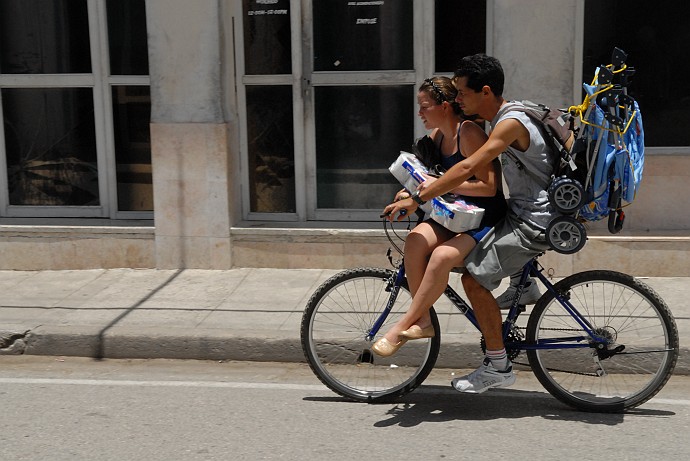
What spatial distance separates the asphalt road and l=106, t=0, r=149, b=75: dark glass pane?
3.46 meters

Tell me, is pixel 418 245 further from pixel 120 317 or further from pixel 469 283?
pixel 120 317

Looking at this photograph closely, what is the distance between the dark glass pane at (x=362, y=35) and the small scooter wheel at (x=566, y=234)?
380cm

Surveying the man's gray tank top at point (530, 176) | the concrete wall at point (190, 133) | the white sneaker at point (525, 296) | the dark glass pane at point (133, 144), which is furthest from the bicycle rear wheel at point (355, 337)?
the dark glass pane at point (133, 144)

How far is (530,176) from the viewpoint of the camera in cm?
533

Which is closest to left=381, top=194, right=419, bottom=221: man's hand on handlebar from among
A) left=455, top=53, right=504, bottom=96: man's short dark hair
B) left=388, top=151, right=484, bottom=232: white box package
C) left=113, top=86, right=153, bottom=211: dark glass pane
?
left=388, top=151, right=484, bottom=232: white box package

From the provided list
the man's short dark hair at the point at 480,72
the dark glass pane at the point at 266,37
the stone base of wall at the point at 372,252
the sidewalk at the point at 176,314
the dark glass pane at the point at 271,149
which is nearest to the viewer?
the man's short dark hair at the point at 480,72

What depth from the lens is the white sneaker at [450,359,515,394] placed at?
543 cm

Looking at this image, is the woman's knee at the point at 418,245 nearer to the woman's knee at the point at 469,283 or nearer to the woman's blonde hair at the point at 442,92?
the woman's knee at the point at 469,283

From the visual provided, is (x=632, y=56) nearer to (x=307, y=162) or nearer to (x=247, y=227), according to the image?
(x=307, y=162)

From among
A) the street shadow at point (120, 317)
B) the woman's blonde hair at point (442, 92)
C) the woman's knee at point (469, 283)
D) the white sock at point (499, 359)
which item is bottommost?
the street shadow at point (120, 317)

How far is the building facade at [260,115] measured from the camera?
27.2ft

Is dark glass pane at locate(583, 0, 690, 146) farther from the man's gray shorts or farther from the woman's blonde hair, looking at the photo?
the man's gray shorts

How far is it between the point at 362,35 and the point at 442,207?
373 centimetres

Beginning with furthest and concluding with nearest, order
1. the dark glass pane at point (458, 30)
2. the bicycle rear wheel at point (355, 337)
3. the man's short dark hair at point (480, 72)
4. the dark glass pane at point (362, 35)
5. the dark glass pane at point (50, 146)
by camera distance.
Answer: the dark glass pane at point (50, 146) → the dark glass pane at point (362, 35) → the dark glass pane at point (458, 30) → the bicycle rear wheel at point (355, 337) → the man's short dark hair at point (480, 72)
